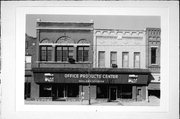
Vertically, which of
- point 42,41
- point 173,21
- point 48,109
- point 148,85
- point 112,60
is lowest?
point 48,109

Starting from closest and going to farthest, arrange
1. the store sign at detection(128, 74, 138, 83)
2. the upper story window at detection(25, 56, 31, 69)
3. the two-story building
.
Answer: the upper story window at detection(25, 56, 31, 69) < the two-story building < the store sign at detection(128, 74, 138, 83)

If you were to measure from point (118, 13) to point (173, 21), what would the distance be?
0.80m

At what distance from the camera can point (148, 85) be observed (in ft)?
14.5

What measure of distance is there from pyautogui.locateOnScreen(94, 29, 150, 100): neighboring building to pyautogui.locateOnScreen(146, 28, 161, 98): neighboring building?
10 centimetres

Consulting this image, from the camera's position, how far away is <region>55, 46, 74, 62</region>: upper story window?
438 centimetres

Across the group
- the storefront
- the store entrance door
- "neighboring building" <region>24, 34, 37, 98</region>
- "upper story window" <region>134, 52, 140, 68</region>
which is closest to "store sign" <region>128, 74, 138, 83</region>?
the storefront

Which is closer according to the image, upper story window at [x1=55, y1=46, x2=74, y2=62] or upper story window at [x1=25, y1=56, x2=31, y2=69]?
upper story window at [x1=25, y1=56, x2=31, y2=69]

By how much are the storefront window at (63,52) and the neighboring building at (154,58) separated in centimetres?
120

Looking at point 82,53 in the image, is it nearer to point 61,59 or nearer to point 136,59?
point 61,59

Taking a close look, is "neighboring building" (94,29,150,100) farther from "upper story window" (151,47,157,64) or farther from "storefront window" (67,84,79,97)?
"storefront window" (67,84,79,97)

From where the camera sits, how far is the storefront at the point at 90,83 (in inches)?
172

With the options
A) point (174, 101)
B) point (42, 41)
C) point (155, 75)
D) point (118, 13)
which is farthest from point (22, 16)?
point (174, 101)

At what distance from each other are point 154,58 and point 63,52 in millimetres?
1379

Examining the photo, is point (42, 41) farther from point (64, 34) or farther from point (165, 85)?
point (165, 85)
